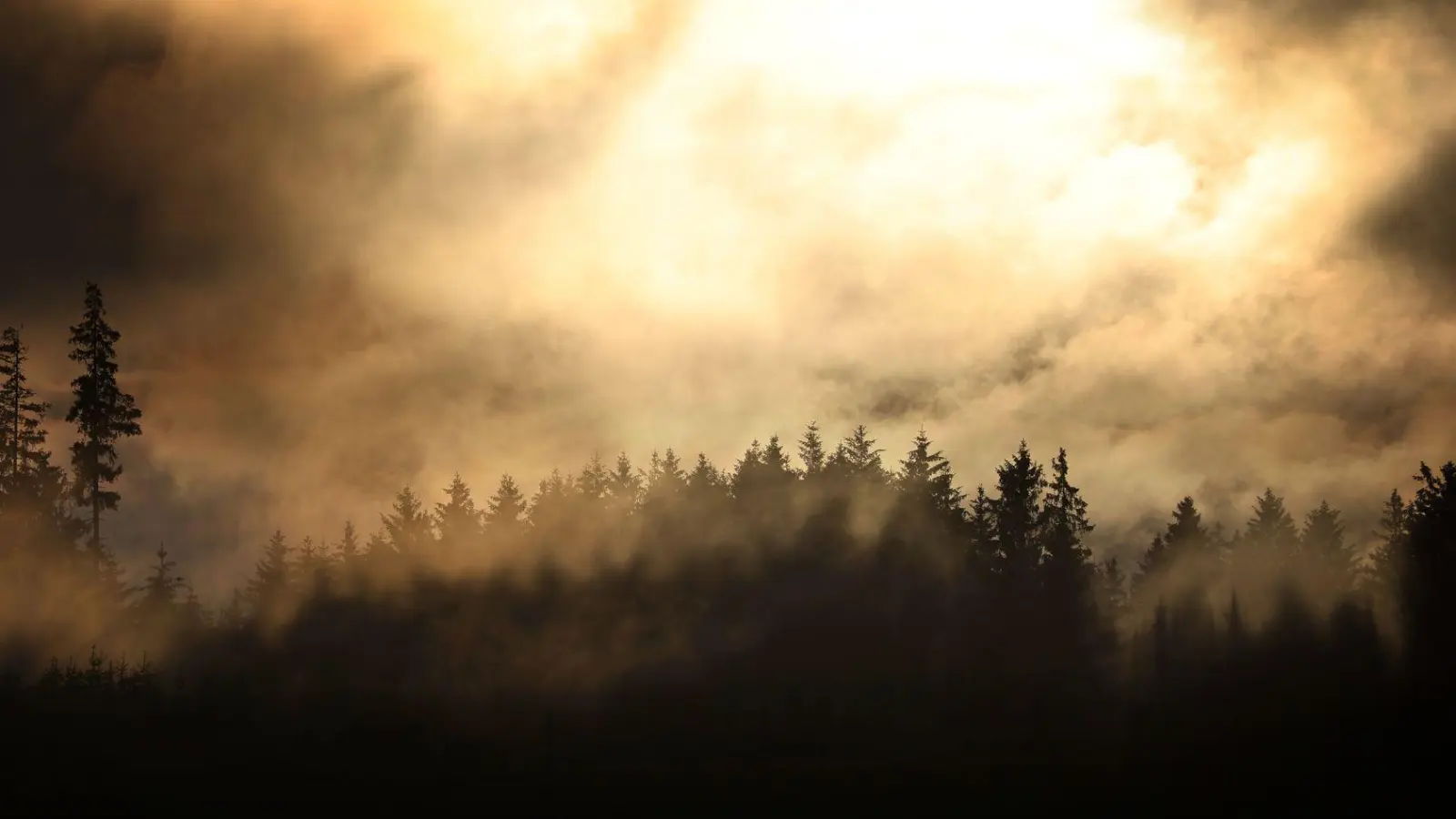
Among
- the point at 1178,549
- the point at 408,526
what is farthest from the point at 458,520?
the point at 1178,549

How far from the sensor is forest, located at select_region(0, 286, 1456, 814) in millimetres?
62844

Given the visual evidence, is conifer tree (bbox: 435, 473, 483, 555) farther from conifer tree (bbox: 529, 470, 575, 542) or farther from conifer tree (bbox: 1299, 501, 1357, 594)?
conifer tree (bbox: 1299, 501, 1357, 594)

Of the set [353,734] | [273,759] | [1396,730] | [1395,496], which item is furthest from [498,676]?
[1395,496]

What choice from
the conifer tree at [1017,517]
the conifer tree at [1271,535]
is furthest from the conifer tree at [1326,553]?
the conifer tree at [1017,517]

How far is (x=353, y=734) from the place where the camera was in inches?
2822

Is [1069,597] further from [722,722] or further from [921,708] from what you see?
[722,722]

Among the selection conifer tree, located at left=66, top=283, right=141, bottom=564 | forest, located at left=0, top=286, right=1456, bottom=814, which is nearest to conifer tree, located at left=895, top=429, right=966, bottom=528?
forest, located at left=0, top=286, right=1456, bottom=814

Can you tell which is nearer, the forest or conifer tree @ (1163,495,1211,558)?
the forest

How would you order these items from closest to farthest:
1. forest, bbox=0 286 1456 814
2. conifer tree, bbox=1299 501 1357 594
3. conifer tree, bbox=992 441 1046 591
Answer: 1. forest, bbox=0 286 1456 814
2. conifer tree, bbox=992 441 1046 591
3. conifer tree, bbox=1299 501 1357 594

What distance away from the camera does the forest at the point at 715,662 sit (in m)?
62.8

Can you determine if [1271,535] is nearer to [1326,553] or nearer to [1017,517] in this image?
[1326,553]

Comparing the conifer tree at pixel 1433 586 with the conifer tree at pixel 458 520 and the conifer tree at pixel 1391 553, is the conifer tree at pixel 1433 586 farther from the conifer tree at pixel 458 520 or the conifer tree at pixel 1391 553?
the conifer tree at pixel 458 520

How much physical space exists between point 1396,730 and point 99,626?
76.7m

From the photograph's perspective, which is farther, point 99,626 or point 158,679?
point 99,626
